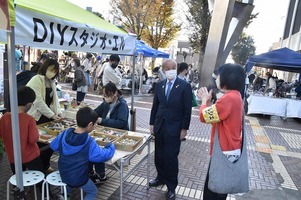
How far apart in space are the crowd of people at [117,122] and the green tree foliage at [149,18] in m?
14.3

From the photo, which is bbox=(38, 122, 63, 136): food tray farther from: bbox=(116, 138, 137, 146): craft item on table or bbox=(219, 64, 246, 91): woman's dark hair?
bbox=(219, 64, 246, 91): woman's dark hair

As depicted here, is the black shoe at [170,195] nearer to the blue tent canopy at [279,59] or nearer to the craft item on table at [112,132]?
the craft item on table at [112,132]

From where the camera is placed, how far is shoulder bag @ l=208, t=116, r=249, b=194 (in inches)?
93.3

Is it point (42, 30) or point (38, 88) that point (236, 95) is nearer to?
point (42, 30)

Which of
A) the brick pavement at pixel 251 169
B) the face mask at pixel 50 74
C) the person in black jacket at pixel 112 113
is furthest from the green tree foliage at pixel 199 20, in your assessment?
the face mask at pixel 50 74

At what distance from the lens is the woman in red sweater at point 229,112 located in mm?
2328

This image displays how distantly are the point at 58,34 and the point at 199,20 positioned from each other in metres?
20.3

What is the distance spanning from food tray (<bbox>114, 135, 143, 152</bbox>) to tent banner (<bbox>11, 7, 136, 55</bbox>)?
3.88ft

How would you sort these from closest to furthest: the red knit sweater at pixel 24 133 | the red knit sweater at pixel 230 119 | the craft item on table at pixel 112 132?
the red knit sweater at pixel 230 119
the red knit sweater at pixel 24 133
the craft item on table at pixel 112 132

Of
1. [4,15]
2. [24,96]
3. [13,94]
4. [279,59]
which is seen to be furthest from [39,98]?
[279,59]

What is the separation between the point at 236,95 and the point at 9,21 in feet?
6.40

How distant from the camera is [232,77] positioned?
234cm

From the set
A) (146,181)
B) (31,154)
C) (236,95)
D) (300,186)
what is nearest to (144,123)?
(146,181)

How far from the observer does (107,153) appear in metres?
2.64
